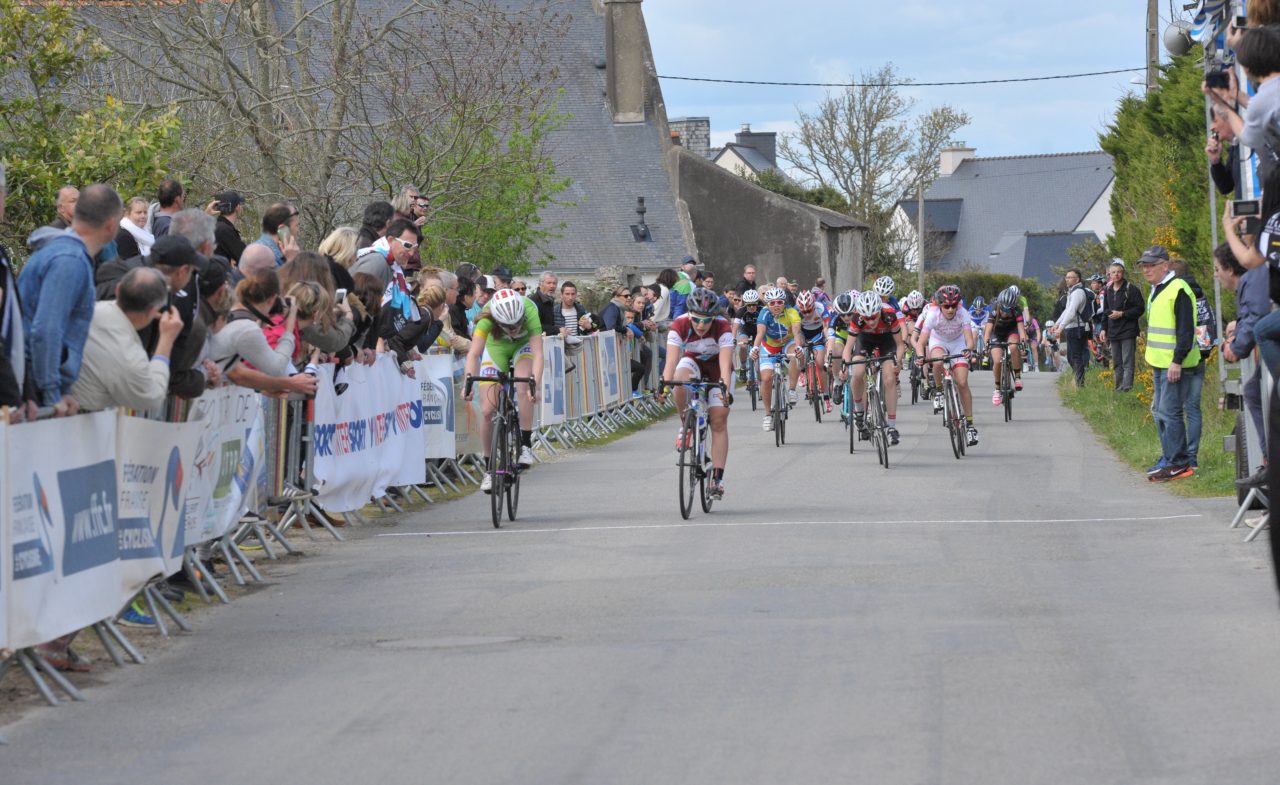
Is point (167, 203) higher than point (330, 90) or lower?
lower

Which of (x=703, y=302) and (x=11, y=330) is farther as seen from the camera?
(x=703, y=302)

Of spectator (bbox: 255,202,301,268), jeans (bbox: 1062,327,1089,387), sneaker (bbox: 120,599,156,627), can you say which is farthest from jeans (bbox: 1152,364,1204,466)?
jeans (bbox: 1062,327,1089,387)

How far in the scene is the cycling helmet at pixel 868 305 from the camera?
20.1 metres

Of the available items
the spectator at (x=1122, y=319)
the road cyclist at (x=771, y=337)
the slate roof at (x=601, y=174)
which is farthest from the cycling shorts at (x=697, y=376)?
the slate roof at (x=601, y=174)

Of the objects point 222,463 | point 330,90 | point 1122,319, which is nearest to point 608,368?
point 330,90

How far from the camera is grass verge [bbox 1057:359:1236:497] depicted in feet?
52.3

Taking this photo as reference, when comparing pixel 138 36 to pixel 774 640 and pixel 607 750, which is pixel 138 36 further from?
pixel 607 750

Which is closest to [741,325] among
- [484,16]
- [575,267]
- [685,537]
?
[484,16]

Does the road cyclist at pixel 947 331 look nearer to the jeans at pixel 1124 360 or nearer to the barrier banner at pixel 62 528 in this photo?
the jeans at pixel 1124 360

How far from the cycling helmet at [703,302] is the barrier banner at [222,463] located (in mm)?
4123

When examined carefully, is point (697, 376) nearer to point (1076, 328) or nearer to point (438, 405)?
point (438, 405)

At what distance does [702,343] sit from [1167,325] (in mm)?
4170

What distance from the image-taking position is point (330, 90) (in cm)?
2838

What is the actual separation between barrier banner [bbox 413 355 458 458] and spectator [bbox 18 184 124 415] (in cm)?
794
